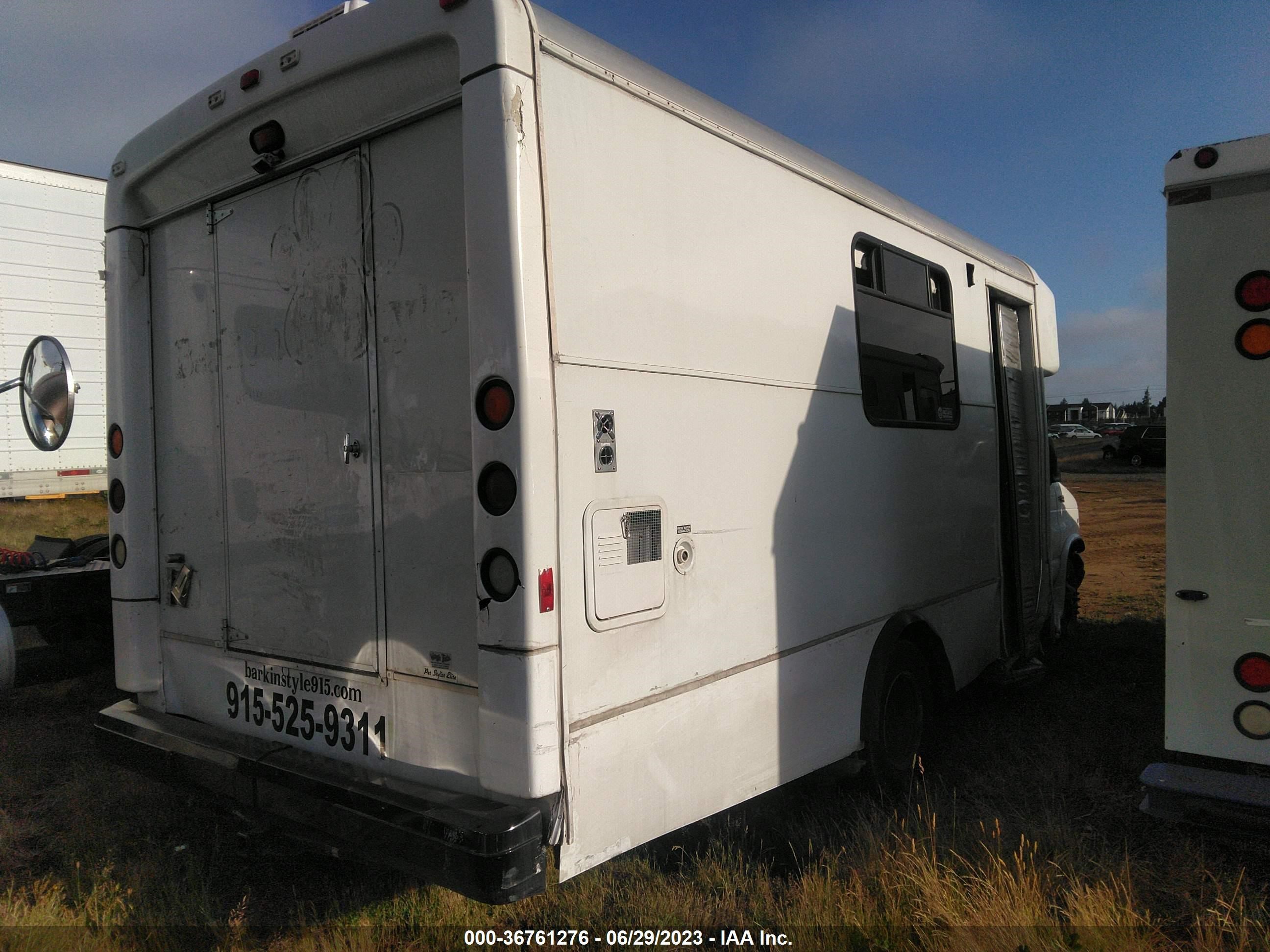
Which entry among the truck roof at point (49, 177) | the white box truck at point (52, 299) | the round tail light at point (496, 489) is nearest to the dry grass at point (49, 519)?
the white box truck at point (52, 299)

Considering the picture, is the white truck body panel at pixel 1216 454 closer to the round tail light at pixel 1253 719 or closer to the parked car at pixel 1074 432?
the round tail light at pixel 1253 719

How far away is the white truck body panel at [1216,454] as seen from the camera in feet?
9.98

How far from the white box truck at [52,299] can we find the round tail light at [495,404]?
425 inches

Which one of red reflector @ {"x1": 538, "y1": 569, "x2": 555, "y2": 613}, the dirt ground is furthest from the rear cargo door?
the dirt ground

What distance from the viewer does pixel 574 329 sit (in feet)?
9.09

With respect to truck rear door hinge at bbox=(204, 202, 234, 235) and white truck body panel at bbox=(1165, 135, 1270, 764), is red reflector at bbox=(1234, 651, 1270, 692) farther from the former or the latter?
truck rear door hinge at bbox=(204, 202, 234, 235)

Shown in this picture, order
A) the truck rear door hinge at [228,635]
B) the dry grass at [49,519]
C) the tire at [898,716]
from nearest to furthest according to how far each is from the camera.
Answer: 1. the truck rear door hinge at [228,635]
2. the tire at [898,716]
3. the dry grass at [49,519]

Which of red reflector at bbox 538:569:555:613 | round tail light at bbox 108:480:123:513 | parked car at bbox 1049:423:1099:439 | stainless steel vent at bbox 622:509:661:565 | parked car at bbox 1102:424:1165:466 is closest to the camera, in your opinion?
red reflector at bbox 538:569:555:613

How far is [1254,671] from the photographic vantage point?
3.04 meters

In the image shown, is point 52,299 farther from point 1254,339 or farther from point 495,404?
point 1254,339

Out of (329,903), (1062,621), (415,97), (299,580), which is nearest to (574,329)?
(415,97)

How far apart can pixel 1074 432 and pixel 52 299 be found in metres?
54.3

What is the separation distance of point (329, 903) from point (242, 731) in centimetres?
74

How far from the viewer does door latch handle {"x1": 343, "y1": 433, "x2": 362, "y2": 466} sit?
10.4 feet
